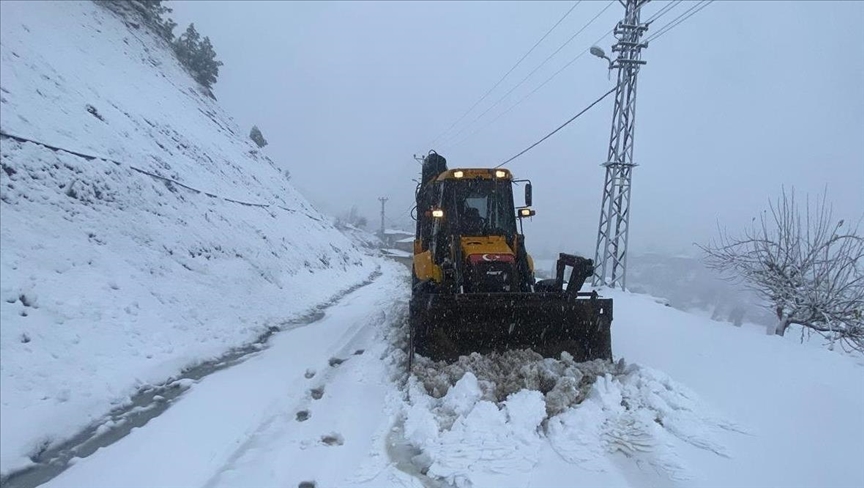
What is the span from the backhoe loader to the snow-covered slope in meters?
3.57

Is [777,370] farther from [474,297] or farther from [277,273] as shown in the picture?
[277,273]

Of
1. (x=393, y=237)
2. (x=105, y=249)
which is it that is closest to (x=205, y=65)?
(x=105, y=249)

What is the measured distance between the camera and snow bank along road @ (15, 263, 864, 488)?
3.64 metres

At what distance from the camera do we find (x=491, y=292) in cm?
650

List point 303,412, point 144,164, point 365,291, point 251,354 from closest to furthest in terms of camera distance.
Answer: point 303,412 → point 251,354 → point 144,164 → point 365,291

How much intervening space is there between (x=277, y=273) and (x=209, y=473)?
10300mm

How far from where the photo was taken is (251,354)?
755 cm

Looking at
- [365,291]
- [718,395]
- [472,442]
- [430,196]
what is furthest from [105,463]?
[365,291]

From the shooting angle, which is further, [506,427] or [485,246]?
[485,246]

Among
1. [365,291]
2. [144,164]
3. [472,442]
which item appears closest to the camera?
[472,442]

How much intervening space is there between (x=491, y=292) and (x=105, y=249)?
21.4ft

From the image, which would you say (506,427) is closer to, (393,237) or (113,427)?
(113,427)

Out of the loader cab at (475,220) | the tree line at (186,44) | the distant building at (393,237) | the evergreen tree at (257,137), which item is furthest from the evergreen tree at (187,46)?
the distant building at (393,237)

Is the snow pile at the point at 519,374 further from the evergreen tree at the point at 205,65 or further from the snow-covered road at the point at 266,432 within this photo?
the evergreen tree at the point at 205,65
